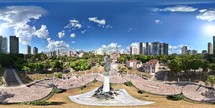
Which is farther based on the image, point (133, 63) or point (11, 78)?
point (133, 63)

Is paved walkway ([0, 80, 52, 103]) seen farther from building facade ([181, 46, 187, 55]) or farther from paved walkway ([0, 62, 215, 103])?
building facade ([181, 46, 187, 55])

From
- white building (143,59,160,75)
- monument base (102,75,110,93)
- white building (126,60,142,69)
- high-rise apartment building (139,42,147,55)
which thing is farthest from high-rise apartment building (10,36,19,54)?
white building (143,59,160,75)

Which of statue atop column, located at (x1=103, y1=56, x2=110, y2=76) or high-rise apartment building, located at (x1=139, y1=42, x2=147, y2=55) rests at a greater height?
high-rise apartment building, located at (x1=139, y1=42, x2=147, y2=55)

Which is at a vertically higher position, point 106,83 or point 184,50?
point 184,50

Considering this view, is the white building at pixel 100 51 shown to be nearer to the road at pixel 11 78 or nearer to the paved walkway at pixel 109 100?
the paved walkway at pixel 109 100

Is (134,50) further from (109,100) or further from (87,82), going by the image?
(87,82)

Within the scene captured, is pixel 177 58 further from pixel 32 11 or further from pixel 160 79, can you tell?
pixel 32 11

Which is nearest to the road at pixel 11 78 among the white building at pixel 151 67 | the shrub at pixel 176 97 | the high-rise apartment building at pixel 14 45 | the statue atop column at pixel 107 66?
the high-rise apartment building at pixel 14 45

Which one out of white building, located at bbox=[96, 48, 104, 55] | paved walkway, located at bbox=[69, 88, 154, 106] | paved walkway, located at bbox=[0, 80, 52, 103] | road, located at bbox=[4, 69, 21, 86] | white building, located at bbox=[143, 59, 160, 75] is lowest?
paved walkway, located at bbox=[69, 88, 154, 106]

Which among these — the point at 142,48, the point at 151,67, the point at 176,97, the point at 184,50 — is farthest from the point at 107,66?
the point at 184,50
